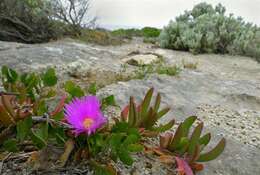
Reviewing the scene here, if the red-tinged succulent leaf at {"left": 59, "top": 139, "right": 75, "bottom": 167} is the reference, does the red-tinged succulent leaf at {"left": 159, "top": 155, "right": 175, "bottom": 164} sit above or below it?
below

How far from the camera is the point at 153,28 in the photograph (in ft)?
39.8

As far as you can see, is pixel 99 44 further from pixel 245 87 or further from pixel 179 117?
pixel 179 117

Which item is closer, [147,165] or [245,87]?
[147,165]

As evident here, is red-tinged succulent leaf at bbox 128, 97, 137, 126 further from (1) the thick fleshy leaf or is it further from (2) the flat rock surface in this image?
(2) the flat rock surface

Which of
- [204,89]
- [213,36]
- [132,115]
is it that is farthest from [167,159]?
[213,36]

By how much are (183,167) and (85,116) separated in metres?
0.57

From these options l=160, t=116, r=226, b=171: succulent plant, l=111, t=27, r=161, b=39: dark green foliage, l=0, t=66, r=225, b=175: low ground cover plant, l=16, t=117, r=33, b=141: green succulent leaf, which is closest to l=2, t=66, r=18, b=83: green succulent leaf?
l=0, t=66, r=225, b=175: low ground cover plant

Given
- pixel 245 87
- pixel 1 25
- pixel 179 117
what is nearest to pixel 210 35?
pixel 245 87

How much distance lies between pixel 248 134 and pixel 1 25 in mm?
5453

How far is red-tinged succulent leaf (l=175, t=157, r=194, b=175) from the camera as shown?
6.62 feet

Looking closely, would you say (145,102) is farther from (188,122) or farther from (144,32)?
(144,32)

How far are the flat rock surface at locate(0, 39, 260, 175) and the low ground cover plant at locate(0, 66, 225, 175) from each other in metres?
0.32

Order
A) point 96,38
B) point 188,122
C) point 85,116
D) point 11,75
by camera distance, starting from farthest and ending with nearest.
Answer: point 96,38, point 11,75, point 188,122, point 85,116

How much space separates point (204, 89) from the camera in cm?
433
